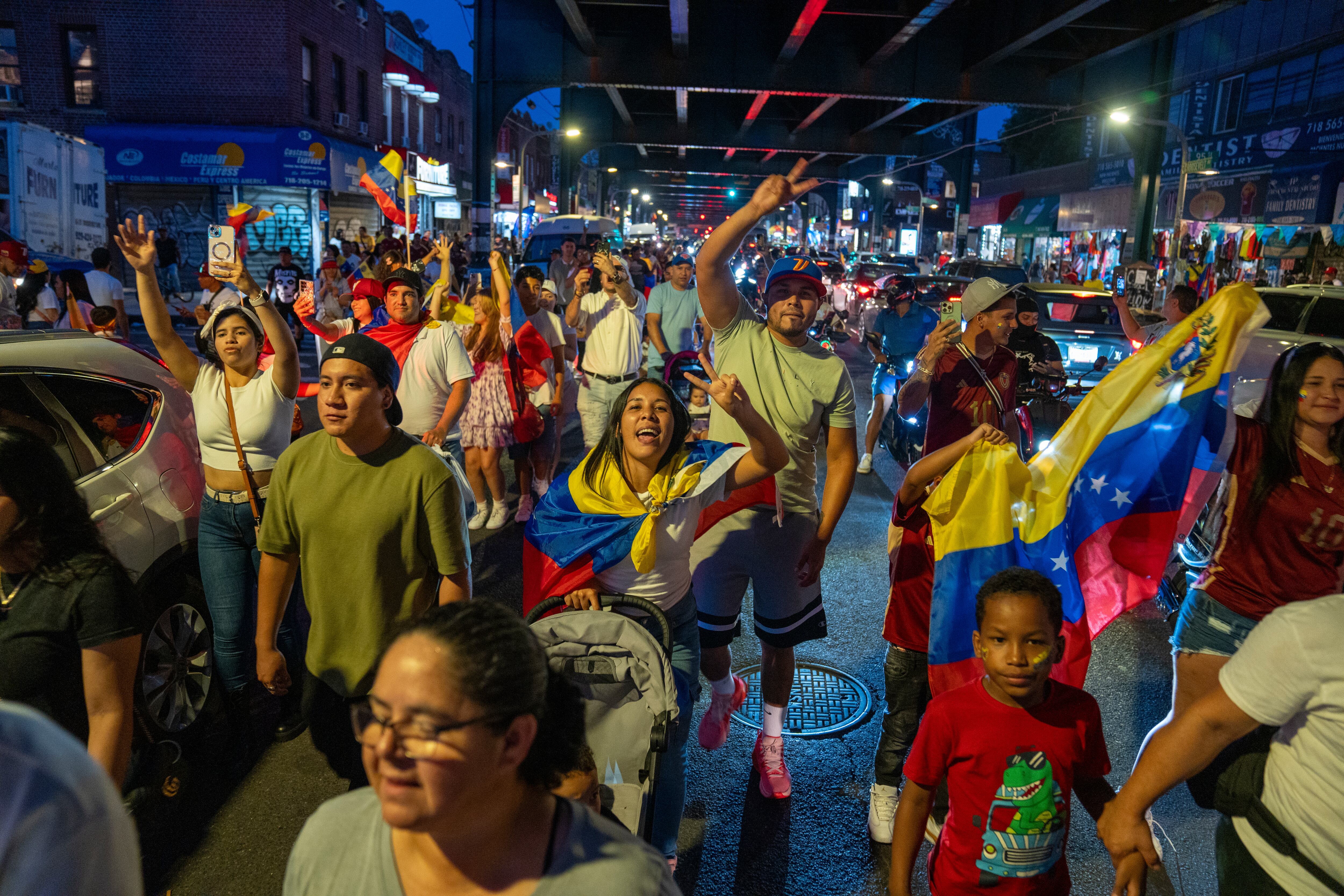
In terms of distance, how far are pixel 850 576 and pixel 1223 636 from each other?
3.78 m

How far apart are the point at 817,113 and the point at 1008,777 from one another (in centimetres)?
2475

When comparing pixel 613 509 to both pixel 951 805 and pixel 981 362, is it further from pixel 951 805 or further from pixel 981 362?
pixel 981 362

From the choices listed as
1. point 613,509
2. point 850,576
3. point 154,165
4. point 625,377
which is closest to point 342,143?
point 154,165

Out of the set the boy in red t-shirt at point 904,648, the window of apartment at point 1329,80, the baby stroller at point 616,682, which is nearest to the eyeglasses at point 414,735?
the baby stroller at point 616,682

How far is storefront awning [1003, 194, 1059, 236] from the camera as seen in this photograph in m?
45.3

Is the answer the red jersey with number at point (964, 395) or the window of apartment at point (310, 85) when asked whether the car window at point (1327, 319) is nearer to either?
the red jersey with number at point (964, 395)

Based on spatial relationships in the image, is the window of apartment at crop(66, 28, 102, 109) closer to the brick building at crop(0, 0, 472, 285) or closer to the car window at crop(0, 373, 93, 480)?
the brick building at crop(0, 0, 472, 285)

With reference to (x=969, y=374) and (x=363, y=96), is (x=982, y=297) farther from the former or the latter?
(x=363, y=96)

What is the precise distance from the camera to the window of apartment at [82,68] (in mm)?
27391

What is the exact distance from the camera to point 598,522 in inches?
129

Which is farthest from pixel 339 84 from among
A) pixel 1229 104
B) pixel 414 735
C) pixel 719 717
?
pixel 414 735

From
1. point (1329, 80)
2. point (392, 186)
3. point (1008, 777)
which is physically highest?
point (1329, 80)

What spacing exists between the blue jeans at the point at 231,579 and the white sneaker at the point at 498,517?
362cm

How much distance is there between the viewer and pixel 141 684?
3.84 m
